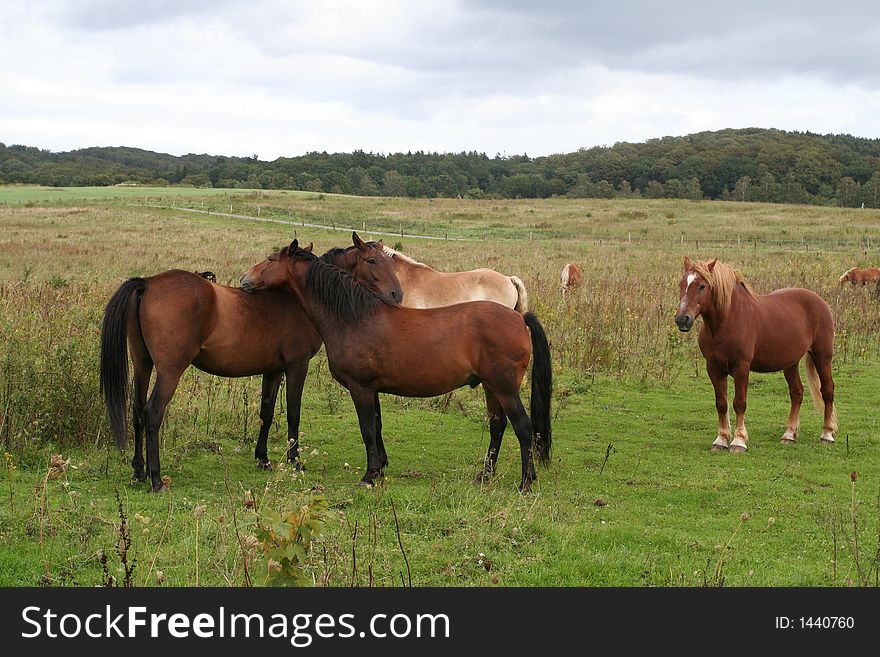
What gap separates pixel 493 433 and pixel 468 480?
0.54 m

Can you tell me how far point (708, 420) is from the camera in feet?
36.7

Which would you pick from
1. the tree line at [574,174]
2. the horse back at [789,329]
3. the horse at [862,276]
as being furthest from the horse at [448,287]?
the tree line at [574,174]

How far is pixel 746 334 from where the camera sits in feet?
31.5

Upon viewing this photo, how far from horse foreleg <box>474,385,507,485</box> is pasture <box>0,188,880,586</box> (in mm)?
141

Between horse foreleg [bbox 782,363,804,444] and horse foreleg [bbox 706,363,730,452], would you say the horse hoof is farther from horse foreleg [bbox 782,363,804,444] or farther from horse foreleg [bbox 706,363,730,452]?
horse foreleg [bbox 782,363,804,444]

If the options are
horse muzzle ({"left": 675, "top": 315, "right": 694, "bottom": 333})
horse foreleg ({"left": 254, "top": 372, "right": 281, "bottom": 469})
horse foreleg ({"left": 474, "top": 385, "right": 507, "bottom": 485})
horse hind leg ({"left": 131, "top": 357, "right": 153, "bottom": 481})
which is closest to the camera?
horse hind leg ({"left": 131, "top": 357, "right": 153, "bottom": 481})

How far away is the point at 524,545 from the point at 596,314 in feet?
32.9

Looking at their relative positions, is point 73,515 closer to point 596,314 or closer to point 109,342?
point 109,342

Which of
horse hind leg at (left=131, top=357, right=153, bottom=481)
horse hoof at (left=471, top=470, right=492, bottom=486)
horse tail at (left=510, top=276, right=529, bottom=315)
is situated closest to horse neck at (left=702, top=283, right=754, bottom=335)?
horse tail at (left=510, top=276, right=529, bottom=315)

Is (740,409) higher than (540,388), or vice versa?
(540,388)

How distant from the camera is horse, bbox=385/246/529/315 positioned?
9.91 metres

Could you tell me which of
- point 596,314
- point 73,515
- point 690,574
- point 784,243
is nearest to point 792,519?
point 690,574

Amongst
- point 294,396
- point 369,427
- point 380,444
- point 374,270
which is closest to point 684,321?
point 374,270

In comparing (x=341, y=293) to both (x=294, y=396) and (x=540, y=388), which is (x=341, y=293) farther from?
(x=540, y=388)
